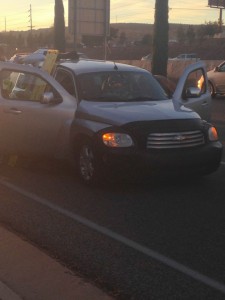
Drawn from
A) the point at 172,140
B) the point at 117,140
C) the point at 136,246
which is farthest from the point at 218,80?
the point at 136,246

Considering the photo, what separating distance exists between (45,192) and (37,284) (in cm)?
370

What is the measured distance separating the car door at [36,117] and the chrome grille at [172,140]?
1.54 meters

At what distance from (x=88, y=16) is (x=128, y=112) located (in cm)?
1883

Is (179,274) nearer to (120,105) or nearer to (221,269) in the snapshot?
(221,269)

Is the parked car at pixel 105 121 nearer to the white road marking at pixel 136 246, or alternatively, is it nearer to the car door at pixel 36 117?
the car door at pixel 36 117

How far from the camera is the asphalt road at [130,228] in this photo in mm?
5445

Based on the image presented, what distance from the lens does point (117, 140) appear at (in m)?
8.65

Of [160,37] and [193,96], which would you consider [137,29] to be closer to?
[160,37]

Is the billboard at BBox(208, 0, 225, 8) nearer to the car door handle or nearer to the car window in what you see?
the car window

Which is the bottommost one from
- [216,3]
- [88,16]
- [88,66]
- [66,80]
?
[66,80]

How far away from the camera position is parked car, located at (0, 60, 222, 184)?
8641 millimetres

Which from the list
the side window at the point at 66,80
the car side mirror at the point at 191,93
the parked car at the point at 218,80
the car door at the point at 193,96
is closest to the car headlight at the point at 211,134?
the car door at the point at 193,96

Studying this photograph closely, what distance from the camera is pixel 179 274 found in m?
5.56

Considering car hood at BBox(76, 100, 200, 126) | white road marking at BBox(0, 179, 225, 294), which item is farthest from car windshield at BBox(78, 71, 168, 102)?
white road marking at BBox(0, 179, 225, 294)
